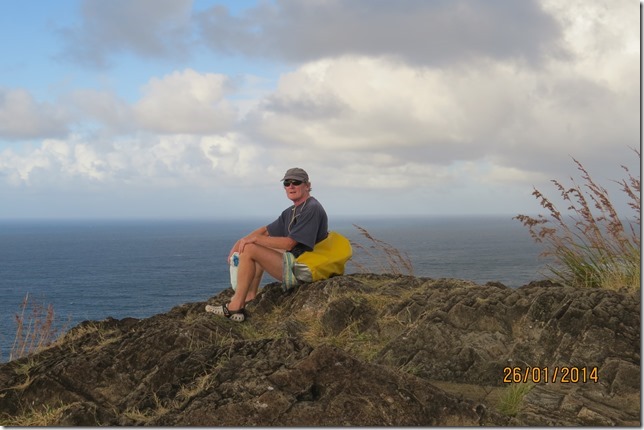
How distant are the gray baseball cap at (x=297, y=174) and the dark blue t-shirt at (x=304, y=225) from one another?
1.05 ft

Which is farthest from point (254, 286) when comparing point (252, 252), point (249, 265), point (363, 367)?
point (363, 367)

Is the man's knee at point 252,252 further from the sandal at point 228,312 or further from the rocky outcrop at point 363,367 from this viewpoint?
the rocky outcrop at point 363,367

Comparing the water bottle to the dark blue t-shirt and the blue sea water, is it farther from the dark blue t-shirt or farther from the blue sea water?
the blue sea water

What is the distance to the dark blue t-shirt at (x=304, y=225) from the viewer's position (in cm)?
827

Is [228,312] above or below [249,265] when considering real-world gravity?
below

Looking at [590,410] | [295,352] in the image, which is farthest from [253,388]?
[590,410]

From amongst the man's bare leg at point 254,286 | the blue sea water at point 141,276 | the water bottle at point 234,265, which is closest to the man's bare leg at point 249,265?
the man's bare leg at point 254,286

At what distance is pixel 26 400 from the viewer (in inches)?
237

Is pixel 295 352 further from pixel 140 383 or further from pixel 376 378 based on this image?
pixel 140 383

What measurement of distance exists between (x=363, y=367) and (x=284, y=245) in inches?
144

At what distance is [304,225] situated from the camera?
27.1ft

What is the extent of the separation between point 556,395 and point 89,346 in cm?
542
